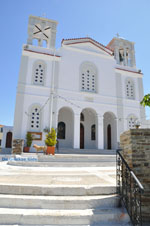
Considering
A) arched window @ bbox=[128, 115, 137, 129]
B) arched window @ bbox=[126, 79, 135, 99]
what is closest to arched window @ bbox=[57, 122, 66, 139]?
arched window @ bbox=[128, 115, 137, 129]

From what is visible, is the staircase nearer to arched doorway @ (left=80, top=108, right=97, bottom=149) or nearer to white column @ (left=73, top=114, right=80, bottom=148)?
white column @ (left=73, top=114, right=80, bottom=148)

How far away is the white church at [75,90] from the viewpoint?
14.4 metres

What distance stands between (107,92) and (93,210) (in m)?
15.4

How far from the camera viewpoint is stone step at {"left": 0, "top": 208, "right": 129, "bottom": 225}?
2.66 meters

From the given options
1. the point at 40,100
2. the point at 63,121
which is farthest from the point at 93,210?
the point at 63,121

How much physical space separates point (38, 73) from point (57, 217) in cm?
1428

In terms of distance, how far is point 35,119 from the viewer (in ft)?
46.8

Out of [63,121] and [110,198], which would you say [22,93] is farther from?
[110,198]

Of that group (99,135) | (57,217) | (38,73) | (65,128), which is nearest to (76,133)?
(65,128)

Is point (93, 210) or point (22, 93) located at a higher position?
point (22, 93)

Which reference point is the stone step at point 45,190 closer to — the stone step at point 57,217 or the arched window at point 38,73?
the stone step at point 57,217

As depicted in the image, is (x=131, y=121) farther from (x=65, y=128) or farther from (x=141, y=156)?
(x=141, y=156)

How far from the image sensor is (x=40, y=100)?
1462cm

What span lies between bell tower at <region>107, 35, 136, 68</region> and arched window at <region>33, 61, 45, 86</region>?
9.37 metres
